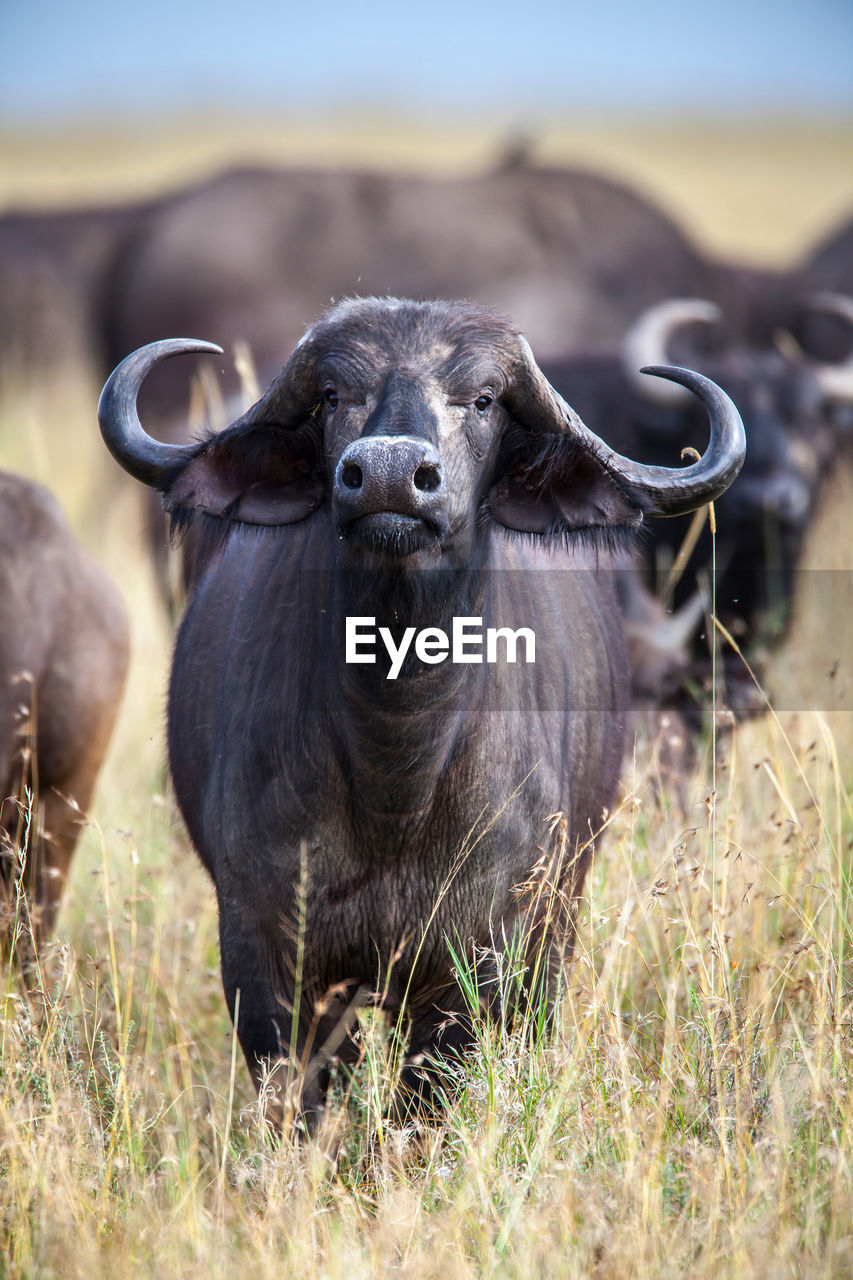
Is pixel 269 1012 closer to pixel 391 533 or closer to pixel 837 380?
pixel 391 533

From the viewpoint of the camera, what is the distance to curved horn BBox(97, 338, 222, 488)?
3.63m

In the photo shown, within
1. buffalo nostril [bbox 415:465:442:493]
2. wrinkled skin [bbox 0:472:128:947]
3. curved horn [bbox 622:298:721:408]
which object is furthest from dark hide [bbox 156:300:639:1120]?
curved horn [bbox 622:298:721:408]

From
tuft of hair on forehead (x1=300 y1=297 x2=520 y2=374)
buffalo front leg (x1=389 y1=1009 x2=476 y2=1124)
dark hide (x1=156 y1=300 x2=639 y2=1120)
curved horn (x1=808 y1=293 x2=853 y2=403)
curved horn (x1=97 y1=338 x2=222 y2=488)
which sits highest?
curved horn (x1=808 y1=293 x2=853 y2=403)

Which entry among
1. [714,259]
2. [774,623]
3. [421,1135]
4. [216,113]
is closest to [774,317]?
[714,259]

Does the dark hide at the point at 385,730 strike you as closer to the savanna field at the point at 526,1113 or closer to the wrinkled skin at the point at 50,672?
the savanna field at the point at 526,1113

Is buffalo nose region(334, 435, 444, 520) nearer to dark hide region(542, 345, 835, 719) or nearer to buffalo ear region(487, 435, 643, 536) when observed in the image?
buffalo ear region(487, 435, 643, 536)

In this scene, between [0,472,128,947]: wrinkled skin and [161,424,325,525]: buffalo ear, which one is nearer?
[161,424,325,525]: buffalo ear

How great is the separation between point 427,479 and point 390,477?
12 cm

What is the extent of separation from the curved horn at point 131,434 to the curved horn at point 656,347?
491 centimetres

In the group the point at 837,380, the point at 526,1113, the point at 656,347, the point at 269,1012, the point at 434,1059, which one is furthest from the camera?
the point at 837,380

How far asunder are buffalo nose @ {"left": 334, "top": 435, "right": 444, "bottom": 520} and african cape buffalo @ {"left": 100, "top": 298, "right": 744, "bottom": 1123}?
170 mm

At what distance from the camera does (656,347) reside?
337 inches

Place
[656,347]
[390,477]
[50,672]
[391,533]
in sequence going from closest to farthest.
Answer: [390,477]
[391,533]
[50,672]
[656,347]

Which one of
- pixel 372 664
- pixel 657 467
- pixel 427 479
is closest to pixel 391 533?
pixel 427 479
